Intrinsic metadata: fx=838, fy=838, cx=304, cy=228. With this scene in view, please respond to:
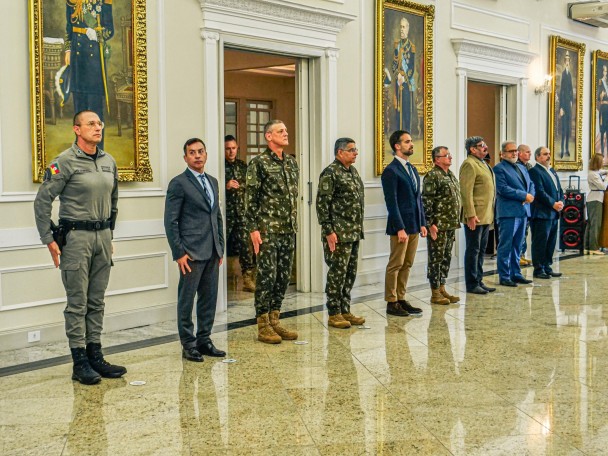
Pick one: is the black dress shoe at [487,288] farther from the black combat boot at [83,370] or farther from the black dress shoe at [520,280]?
the black combat boot at [83,370]

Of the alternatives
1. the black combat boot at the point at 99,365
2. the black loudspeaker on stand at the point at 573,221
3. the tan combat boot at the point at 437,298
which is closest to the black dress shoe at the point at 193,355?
the black combat boot at the point at 99,365

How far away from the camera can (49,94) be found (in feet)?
20.3

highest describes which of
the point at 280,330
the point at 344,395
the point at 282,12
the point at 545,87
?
the point at 282,12

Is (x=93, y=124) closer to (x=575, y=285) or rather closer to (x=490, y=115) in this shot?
(x=575, y=285)

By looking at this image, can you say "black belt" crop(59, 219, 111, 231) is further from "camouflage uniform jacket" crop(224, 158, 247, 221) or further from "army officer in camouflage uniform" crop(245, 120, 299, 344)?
"camouflage uniform jacket" crop(224, 158, 247, 221)

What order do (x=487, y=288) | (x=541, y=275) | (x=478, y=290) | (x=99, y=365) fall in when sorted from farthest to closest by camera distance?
(x=541, y=275) → (x=487, y=288) → (x=478, y=290) → (x=99, y=365)

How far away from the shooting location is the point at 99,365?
17.3 feet

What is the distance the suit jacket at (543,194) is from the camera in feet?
31.4

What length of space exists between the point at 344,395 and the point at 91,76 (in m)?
3.28

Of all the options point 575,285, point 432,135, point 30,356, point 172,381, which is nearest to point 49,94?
point 30,356

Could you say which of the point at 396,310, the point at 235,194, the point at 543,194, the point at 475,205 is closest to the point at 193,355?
the point at 396,310

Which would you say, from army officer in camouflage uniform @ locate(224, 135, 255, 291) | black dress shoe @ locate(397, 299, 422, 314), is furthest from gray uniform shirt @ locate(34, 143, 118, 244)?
army officer in camouflage uniform @ locate(224, 135, 255, 291)

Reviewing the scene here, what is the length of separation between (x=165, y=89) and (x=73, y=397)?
10.0 feet

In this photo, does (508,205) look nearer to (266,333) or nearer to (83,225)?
(266,333)
